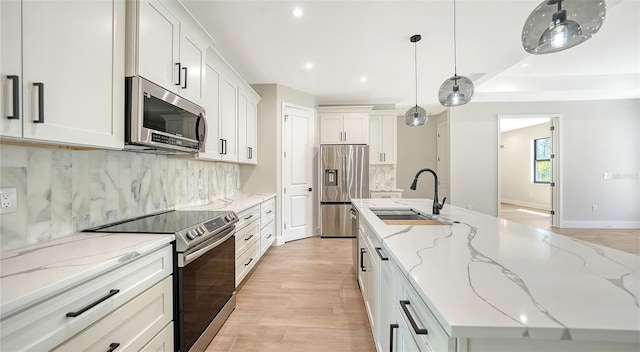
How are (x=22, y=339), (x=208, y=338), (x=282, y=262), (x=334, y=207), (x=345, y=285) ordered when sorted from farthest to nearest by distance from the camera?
(x=334, y=207), (x=282, y=262), (x=345, y=285), (x=208, y=338), (x=22, y=339)

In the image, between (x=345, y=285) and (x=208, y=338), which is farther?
(x=345, y=285)

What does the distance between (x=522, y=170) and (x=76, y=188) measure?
436 inches

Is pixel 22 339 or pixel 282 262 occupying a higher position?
pixel 22 339

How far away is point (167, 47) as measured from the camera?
169 cm

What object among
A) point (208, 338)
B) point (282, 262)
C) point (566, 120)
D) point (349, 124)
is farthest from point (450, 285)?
point (566, 120)

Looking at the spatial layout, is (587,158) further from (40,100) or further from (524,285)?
(40,100)

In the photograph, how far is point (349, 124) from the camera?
4.93m

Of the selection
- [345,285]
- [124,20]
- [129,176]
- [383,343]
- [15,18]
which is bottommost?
[345,285]

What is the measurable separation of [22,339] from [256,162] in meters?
3.52

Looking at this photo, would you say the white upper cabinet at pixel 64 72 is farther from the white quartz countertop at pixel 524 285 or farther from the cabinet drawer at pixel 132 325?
the white quartz countertop at pixel 524 285

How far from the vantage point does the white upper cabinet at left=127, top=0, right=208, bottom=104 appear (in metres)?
1.42

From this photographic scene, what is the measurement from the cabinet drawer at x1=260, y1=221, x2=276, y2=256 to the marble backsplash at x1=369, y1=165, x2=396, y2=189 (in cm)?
267

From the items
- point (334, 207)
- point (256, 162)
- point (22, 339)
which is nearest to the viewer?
point (22, 339)

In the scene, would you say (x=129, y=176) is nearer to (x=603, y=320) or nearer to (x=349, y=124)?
(x=603, y=320)
